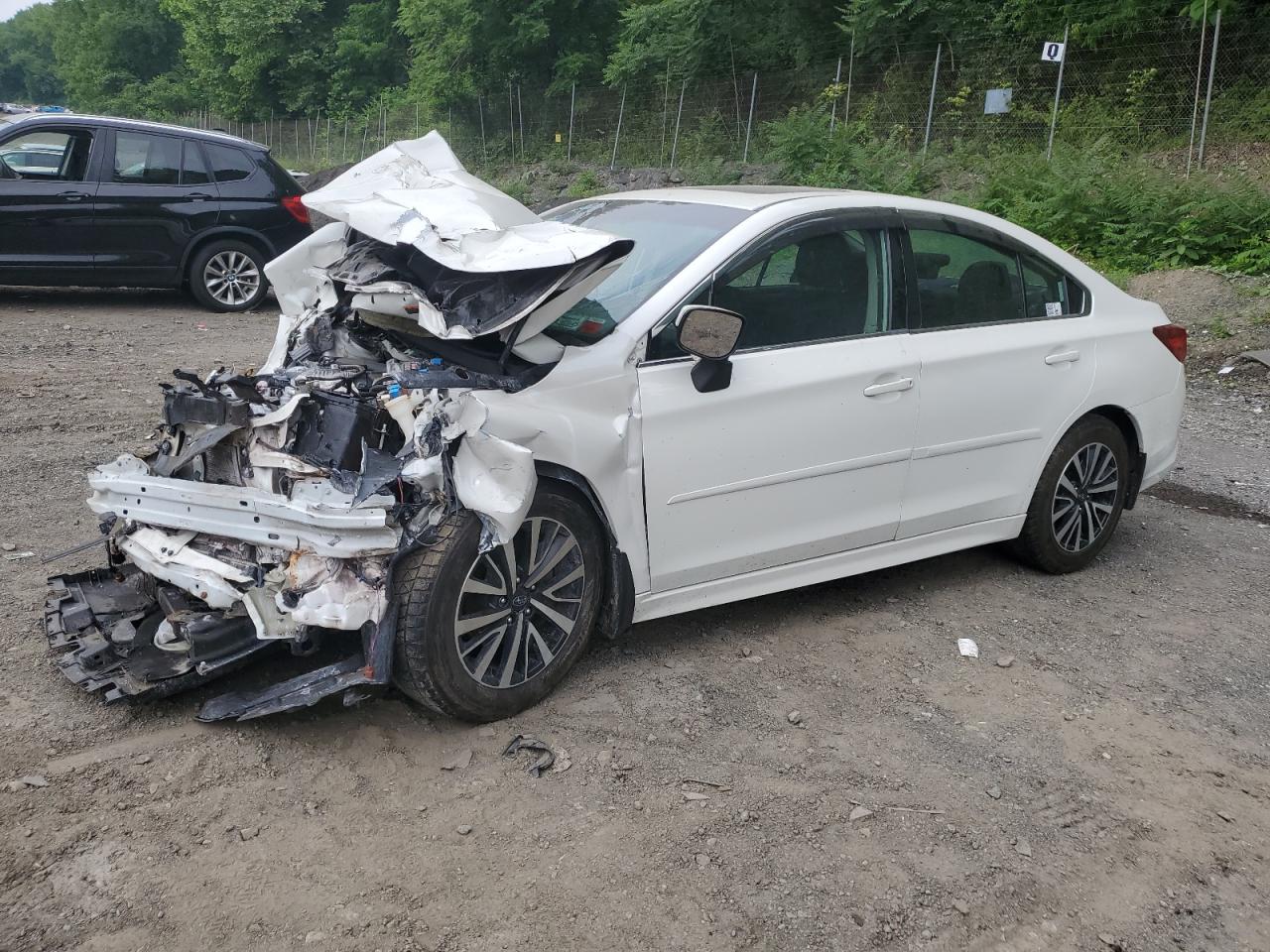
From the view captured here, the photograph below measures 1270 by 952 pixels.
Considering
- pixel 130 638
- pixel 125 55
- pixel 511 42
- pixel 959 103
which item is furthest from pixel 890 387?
pixel 125 55

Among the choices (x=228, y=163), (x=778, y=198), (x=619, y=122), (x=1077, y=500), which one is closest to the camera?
(x=778, y=198)

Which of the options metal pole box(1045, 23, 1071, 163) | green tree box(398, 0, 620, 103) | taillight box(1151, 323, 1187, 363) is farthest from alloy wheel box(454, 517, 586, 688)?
green tree box(398, 0, 620, 103)

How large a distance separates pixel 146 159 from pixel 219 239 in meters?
0.96

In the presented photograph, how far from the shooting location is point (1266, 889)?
3119mm

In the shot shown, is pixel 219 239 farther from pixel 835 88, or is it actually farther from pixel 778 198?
pixel 835 88

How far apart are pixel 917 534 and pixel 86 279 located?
8.73 m

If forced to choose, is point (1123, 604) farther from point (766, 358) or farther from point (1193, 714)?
point (766, 358)

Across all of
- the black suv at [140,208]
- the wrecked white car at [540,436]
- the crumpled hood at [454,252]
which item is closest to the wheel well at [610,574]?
the wrecked white car at [540,436]

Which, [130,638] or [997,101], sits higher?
[997,101]

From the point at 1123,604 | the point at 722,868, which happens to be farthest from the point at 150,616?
the point at 1123,604

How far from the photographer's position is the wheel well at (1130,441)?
17.4 feet

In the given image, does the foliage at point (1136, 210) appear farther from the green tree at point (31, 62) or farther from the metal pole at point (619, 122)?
the green tree at point (31, 62)

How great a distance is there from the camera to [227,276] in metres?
11.1

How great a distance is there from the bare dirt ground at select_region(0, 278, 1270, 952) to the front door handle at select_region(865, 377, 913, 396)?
3.31 feet
